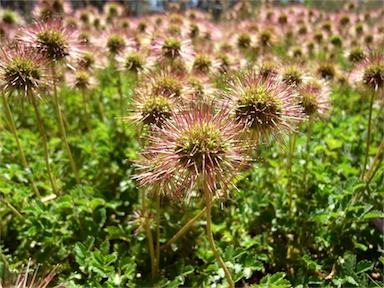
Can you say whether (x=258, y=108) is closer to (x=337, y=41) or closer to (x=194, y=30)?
(x=194, y=30)

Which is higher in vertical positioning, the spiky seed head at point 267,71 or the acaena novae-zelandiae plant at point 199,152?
the spiky seed head at point 267,71

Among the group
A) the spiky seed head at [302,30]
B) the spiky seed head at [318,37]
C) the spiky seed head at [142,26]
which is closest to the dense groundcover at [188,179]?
the spiky seed head at [142,26]

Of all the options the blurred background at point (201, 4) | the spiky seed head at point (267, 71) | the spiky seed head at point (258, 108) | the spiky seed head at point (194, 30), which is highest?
the blurred background at point (201, 4)

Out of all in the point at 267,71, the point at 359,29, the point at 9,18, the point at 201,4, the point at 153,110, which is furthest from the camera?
the point at 201,4

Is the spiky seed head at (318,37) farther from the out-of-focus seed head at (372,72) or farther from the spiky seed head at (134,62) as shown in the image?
the spiky seed head at (134,62)

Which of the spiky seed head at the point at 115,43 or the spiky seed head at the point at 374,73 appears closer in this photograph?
the spiky seed head at the point at 374,73

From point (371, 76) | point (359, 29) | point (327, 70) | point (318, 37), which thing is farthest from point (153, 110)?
point (359, 29)

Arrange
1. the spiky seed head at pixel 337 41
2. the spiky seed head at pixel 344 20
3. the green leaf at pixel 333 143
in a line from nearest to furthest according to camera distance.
A: the green leaf at pixel 333 143, the spiky seed head at pixel 337 41, the spiky seed head at pixel 344 20

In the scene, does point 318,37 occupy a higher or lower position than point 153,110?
higher
